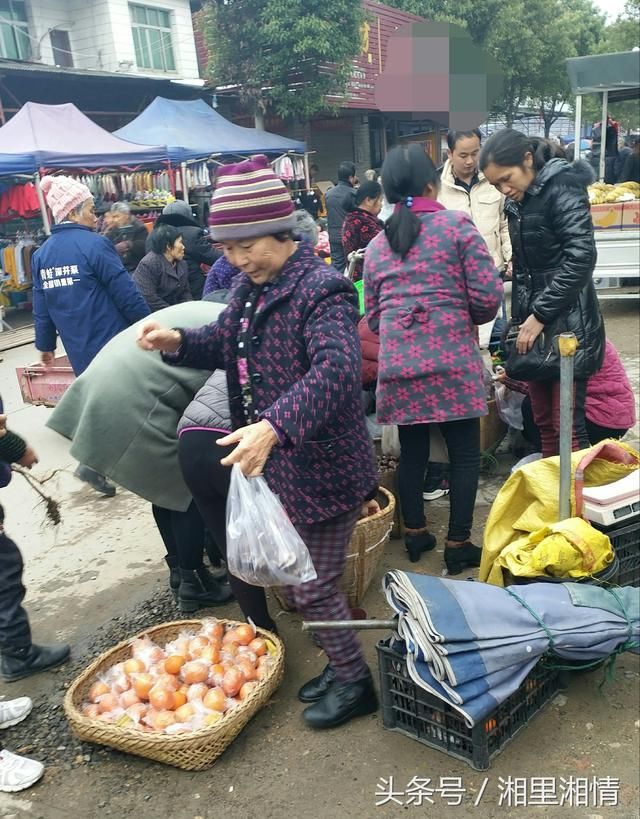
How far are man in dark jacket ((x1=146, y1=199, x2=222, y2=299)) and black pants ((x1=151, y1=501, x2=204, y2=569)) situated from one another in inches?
118

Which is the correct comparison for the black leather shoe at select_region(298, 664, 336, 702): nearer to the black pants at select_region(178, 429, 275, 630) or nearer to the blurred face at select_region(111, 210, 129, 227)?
the black pants at select_region(178, 429, 275, 630)

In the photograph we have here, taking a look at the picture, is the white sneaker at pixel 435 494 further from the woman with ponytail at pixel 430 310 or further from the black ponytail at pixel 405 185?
the black ponytail at pixel 405 185

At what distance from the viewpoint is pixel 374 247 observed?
2936 mm

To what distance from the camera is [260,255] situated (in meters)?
2.03

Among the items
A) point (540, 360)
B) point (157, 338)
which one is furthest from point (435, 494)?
point (157, 338)

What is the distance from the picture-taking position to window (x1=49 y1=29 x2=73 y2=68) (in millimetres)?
16703

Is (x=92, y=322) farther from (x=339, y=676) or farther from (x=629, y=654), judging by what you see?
(x=629, y=654)

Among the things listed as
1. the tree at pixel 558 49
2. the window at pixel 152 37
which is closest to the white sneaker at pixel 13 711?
the window at pixel 152 37

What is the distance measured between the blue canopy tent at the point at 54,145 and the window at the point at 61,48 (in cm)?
750

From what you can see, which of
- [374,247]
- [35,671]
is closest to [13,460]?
[35,671]

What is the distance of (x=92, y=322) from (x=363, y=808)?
3.16m

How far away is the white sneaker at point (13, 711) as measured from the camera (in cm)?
253

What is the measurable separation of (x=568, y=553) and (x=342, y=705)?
0.88 meters

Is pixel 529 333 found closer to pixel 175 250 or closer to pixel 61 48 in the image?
pixel 175 250
